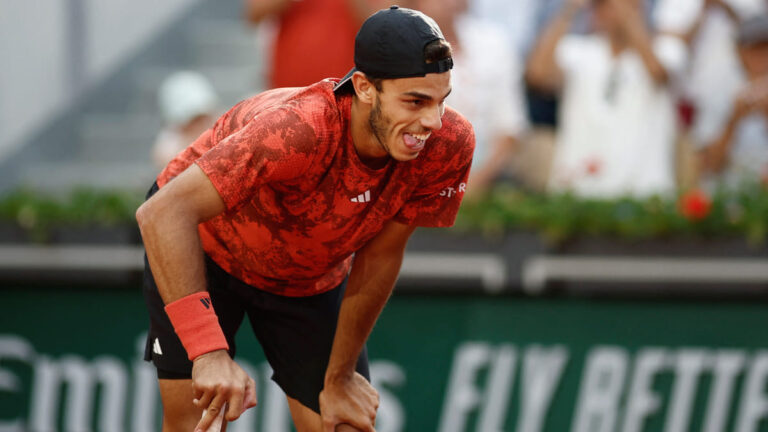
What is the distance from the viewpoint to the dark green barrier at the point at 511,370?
5777 millimetres

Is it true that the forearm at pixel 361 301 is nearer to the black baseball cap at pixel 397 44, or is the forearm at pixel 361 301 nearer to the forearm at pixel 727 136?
the black baseball cap at pixel 397 44

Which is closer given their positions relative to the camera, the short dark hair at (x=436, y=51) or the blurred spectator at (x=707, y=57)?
the short dark hair at (x=436, y=51)

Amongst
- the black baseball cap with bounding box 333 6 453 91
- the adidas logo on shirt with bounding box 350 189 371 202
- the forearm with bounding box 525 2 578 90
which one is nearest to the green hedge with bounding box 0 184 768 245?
the forearm with bounding box 525 2 578 90

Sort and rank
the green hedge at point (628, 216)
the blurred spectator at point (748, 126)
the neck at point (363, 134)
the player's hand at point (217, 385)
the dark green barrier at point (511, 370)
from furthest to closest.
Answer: the blurred spectator at point (748, 126) → the dark green barrier at point (511, 370) → the green hedge at point (628, 216) → the neck at point (363, 134) → the player's hand at point (217, 385)

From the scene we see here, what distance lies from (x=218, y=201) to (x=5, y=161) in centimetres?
530

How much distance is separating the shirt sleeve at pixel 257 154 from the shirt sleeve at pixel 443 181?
495 millimetres

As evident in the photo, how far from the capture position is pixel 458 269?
5879mm

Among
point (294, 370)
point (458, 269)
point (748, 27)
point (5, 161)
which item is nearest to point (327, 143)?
point (294, 370)

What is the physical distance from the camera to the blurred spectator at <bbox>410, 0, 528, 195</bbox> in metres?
6.40

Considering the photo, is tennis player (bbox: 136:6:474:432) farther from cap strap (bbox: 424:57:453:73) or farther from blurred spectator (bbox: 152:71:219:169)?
blurred spectator (bbox: 152:71:219:169)

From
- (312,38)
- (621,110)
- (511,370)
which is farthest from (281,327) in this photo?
(621,110)

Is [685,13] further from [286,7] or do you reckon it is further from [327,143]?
[327,143]

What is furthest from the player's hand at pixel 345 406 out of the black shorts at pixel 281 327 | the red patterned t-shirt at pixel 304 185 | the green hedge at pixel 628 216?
the green hedge at pixel 628 216

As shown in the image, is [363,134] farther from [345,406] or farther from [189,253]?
[345,406]
